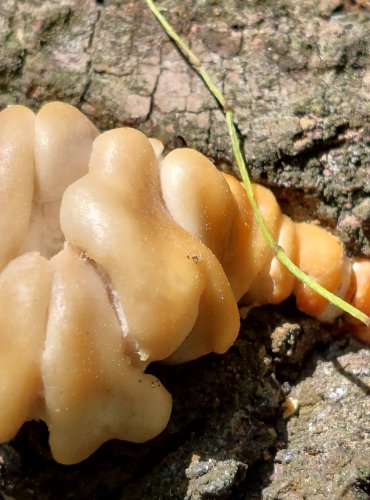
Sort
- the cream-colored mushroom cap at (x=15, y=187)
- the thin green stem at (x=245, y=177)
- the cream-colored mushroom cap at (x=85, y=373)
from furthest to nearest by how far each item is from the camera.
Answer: the thin green stem at (x=245, y=177), the cream-colored mushroom cap at (x=15, y=187), the cream-colored mushroom cap at (x=85, y=373)

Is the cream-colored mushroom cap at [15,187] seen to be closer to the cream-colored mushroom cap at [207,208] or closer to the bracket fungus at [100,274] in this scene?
the bracket fungus at [100,274]

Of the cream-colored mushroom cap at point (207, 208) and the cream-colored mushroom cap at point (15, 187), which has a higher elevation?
the cream-colored mushroom cap at point (15, 187)

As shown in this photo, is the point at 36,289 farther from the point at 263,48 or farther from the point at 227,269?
the point at 263,48

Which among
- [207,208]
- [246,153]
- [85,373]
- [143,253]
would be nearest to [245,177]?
[246,153]

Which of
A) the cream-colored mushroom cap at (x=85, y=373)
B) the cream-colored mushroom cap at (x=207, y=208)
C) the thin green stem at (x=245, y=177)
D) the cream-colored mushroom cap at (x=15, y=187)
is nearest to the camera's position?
the cream-colored mushroom cap at (x=85, y=373)

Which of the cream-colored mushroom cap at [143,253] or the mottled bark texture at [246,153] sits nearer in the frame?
the cream-colored mushroom cap at [143,253]

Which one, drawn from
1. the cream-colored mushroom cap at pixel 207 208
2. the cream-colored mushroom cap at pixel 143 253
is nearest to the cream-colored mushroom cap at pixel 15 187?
the cream-colored mushroom cap at pixel 143 253

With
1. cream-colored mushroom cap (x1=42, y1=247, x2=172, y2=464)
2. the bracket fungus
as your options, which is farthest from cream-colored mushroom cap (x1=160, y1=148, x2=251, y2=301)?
cream-colored mushroom cap (x1=42, y1=247, x2=172, y2=464)
